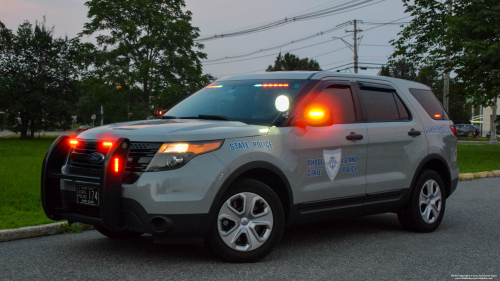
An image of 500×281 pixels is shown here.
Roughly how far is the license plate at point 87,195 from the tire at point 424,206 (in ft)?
12.3

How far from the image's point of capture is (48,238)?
648 centimetres

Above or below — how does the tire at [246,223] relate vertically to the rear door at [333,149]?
below

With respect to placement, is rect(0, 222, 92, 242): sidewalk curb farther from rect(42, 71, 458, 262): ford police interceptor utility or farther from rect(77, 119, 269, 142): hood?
rect(77, 119, 269, 142): hood

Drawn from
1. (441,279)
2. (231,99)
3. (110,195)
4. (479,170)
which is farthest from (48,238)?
(479,170)

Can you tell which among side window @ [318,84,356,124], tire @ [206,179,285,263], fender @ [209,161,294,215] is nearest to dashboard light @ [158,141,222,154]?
fender @ [209,161,294,215]

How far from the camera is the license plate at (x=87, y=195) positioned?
16.3 ft

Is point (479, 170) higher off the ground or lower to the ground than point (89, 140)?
lower

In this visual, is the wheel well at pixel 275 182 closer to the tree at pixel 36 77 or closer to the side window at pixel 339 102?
the side window at pixel 339 102

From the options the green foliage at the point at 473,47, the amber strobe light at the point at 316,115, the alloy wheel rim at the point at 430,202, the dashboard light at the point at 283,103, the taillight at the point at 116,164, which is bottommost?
the alloy wheel rim at the point at 430,202

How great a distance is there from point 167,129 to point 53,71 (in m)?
48.2

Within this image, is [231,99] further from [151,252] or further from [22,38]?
[22,38]

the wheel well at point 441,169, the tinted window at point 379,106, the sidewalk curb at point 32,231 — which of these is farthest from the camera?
the wheel well at point 441,169

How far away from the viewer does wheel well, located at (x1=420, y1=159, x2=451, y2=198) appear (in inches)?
287

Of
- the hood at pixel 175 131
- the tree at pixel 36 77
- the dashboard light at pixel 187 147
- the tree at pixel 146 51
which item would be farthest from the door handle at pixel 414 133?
the tree at pixel 36 77
